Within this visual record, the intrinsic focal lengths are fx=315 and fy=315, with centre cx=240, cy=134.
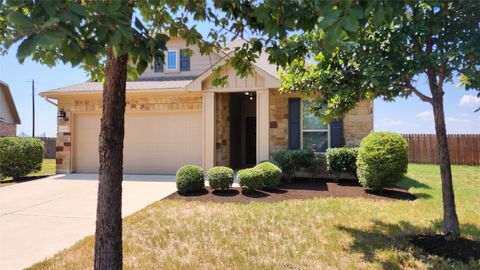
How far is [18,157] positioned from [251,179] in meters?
8.90

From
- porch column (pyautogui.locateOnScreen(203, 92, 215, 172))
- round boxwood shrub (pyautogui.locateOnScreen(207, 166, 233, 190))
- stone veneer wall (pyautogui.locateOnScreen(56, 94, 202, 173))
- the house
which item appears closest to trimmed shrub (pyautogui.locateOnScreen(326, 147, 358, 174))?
round boxwood shrub (pyautogui.locateOnScreen(207, 166, 233, 190))

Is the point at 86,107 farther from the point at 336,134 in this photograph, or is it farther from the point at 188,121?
the point at 336,134

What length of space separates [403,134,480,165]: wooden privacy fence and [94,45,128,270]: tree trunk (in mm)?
17850

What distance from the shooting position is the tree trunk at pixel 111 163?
2604mm

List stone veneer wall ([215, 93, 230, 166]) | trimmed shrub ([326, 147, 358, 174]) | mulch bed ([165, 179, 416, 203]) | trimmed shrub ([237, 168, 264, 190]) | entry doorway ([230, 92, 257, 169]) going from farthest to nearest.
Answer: entry doorway ([230, 92, 257, 169]) < stone veneer wall ([215, 93, 230, 166]) < trimmed shrub ([326, 147, 358, 174]) < trimmed shrub ([237, 168, 264, 190]) < mulch bed ([165, 179, 416, 203])

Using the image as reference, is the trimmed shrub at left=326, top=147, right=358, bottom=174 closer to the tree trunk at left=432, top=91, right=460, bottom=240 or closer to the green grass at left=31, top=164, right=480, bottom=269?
the green grass at left=31, top=164, right=480, bottom=269

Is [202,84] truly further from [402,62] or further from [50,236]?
[402,62]

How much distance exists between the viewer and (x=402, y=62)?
4.10 metres

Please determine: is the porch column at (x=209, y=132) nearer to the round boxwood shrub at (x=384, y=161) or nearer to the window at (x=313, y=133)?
the window at (x=313, y=133)

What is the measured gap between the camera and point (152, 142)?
40.0 feet

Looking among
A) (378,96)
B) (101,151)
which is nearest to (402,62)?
(378,96)

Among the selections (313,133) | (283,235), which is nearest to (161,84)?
(313,133)

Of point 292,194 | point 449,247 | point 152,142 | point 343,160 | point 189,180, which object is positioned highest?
point 152,142

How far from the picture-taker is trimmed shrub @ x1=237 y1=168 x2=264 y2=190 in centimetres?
810
